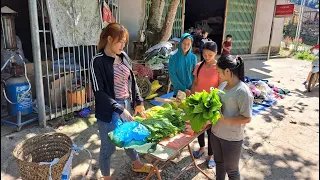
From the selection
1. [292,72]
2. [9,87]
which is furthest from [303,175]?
[292,72]

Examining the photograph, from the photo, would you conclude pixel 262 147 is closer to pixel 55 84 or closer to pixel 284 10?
pixel 55 84

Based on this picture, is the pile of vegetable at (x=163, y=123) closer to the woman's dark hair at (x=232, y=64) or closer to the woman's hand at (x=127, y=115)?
the woman's hand at (x=127, y=115)

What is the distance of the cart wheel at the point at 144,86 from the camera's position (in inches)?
235

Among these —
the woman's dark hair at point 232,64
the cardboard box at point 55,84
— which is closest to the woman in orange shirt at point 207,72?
the woman's dark hair at point 232,64

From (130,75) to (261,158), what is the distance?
248 centimetres

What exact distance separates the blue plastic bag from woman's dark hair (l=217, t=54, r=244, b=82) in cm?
94

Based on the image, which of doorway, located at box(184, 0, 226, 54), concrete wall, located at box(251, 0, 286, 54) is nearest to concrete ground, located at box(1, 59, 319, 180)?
concrete wall, located at box(251, 0, 286, 54)

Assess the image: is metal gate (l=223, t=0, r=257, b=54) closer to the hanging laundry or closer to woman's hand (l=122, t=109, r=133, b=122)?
the hanging laundry

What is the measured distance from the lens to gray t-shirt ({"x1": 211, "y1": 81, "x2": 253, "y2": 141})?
2.34 meters

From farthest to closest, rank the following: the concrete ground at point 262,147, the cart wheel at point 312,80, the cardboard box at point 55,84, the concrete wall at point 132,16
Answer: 1. the concrete wall at point 132,16
2. the cart wheel at point 312,80
3. the cardboard box at point 55,84
4. the concrete ground at point 262,147

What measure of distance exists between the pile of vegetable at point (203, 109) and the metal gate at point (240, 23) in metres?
9.91

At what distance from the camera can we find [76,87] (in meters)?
4.89

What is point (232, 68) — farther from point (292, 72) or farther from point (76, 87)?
point (292, 72)

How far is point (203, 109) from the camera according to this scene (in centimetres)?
240
